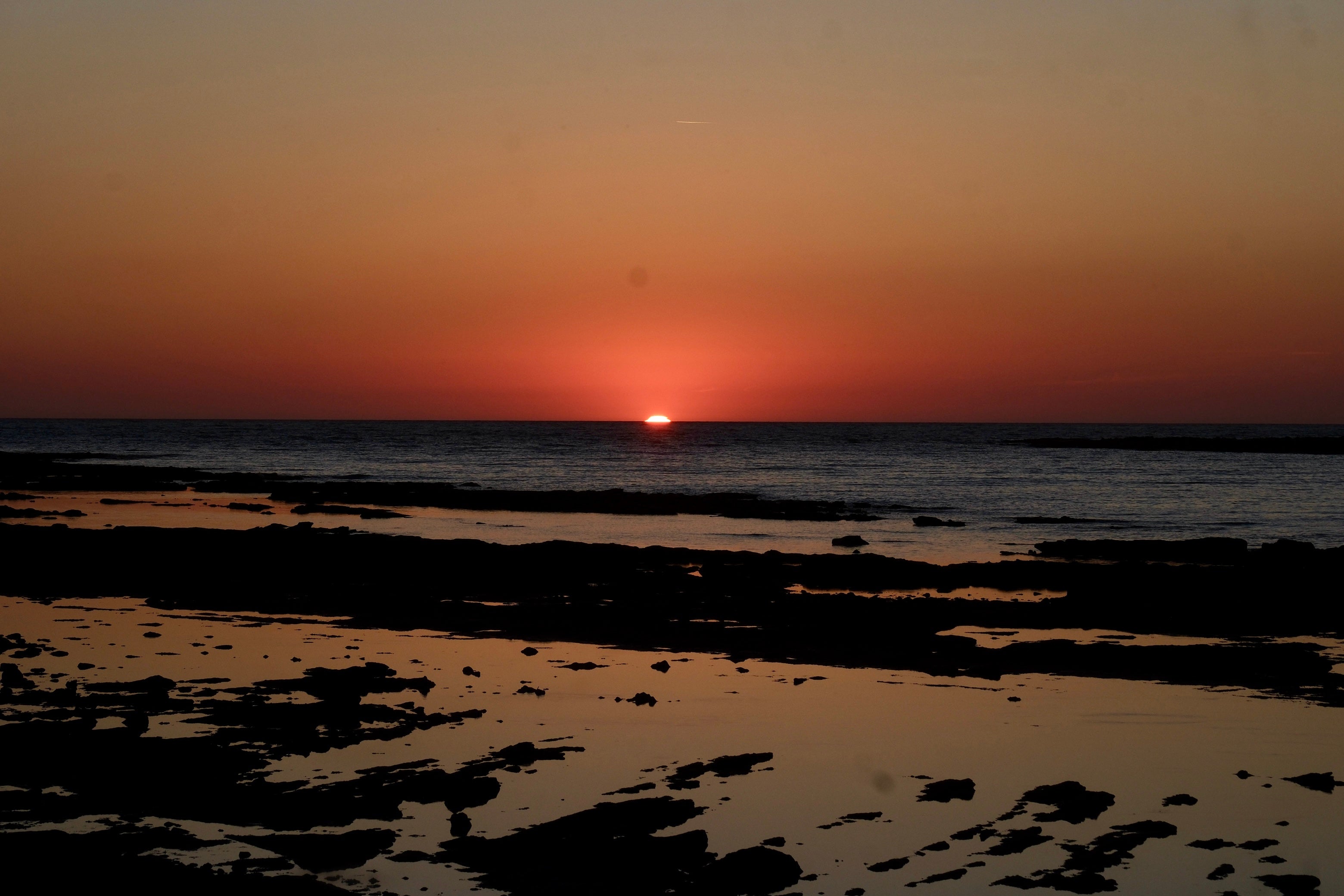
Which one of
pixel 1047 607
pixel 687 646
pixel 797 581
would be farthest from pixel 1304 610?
pixel 687 646

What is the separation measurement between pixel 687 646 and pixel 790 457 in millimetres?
97711

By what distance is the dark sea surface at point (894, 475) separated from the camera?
43.3m

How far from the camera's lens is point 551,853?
8.92 meters

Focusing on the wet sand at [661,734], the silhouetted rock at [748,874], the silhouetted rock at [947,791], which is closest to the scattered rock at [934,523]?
the wet sand at [661,734]

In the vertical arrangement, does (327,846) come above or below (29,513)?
above

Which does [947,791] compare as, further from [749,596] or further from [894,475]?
[894,475]

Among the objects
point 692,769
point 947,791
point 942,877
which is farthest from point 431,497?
point 942,877

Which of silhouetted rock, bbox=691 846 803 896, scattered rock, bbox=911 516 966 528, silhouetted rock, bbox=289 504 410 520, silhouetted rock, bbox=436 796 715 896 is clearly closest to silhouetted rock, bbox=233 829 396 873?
silhouetted rock, bbox=436 796 715 896

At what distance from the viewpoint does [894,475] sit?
8456cm

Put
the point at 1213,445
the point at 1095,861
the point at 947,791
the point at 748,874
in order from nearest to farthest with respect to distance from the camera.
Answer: the point at 748,874 < the point at 1095,861 < the point at 947,791 < the point at 1213,445

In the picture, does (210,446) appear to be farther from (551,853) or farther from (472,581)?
(551,853)

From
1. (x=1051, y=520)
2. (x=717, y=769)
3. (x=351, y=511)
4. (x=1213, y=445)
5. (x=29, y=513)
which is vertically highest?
(x=1213, y=445)

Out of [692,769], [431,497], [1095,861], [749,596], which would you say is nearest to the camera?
[1095,861]

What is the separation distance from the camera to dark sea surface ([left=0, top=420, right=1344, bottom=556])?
43312 mm
